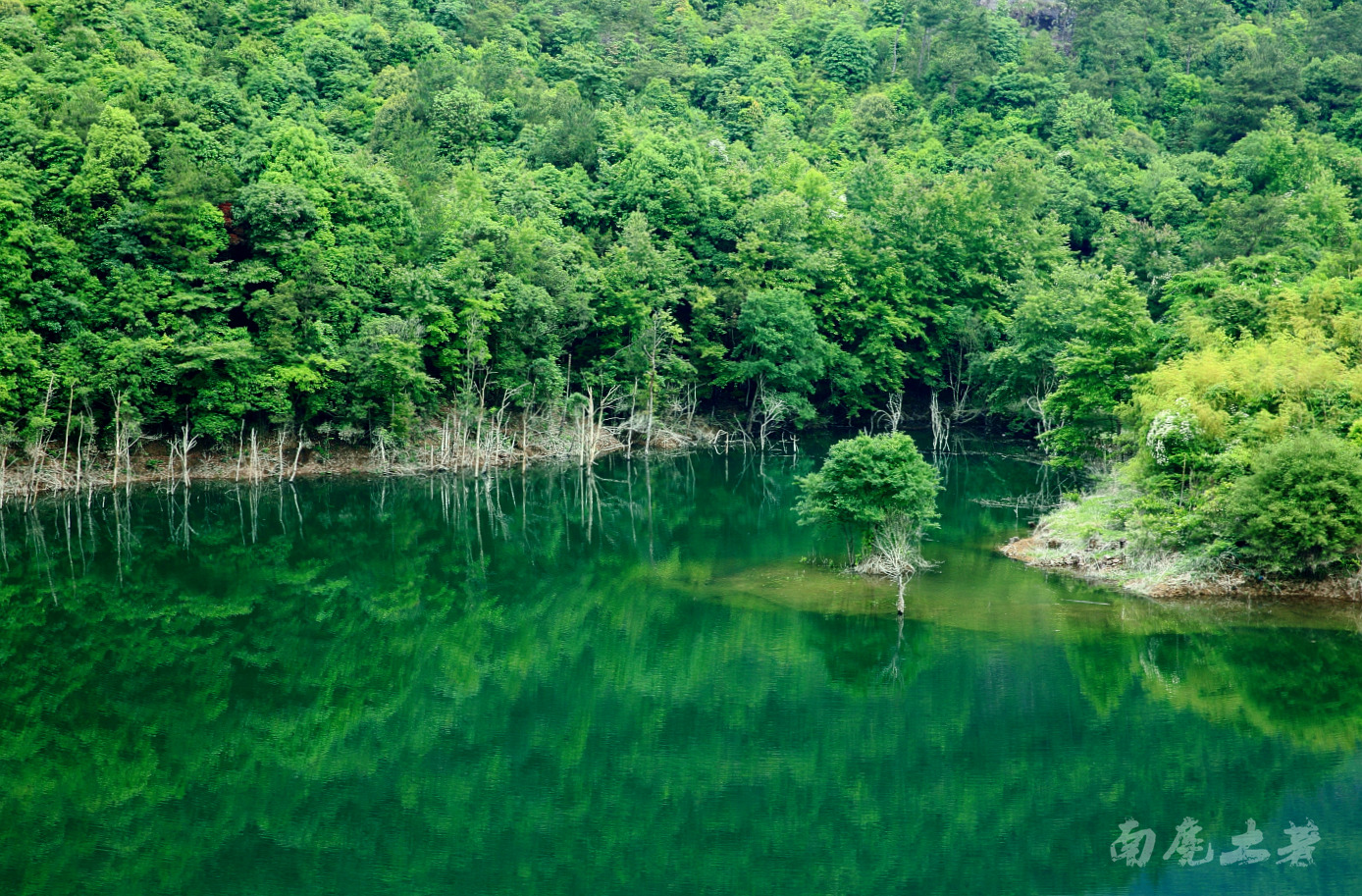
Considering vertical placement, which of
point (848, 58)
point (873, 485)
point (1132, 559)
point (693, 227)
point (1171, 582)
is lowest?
point (1171, 582)

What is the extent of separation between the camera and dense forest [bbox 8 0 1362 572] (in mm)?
40000

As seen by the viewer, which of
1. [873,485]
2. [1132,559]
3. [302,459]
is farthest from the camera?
[302,459]

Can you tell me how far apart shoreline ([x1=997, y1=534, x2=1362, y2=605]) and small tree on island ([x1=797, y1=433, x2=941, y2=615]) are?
14.8ft

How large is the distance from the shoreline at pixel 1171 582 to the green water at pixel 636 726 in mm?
1111

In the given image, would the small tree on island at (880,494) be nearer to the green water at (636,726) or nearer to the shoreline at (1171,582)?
the green water at (636,726)

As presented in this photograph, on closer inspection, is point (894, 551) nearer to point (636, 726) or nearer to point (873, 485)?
point (873, 485)

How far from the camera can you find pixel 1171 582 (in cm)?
2914

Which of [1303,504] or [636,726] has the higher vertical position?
[1303,504]

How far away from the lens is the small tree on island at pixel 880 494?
1159 inches

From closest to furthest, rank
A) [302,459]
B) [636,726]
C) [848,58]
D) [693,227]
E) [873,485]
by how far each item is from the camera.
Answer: [636,726] < [873,485] < [302,459] < [693,227] < [848,58]

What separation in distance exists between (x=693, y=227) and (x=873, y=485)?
38670mm

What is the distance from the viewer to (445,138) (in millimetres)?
67688

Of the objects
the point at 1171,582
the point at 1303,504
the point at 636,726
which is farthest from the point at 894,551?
the point at 636,726

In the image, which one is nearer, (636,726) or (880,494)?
(636,726)
